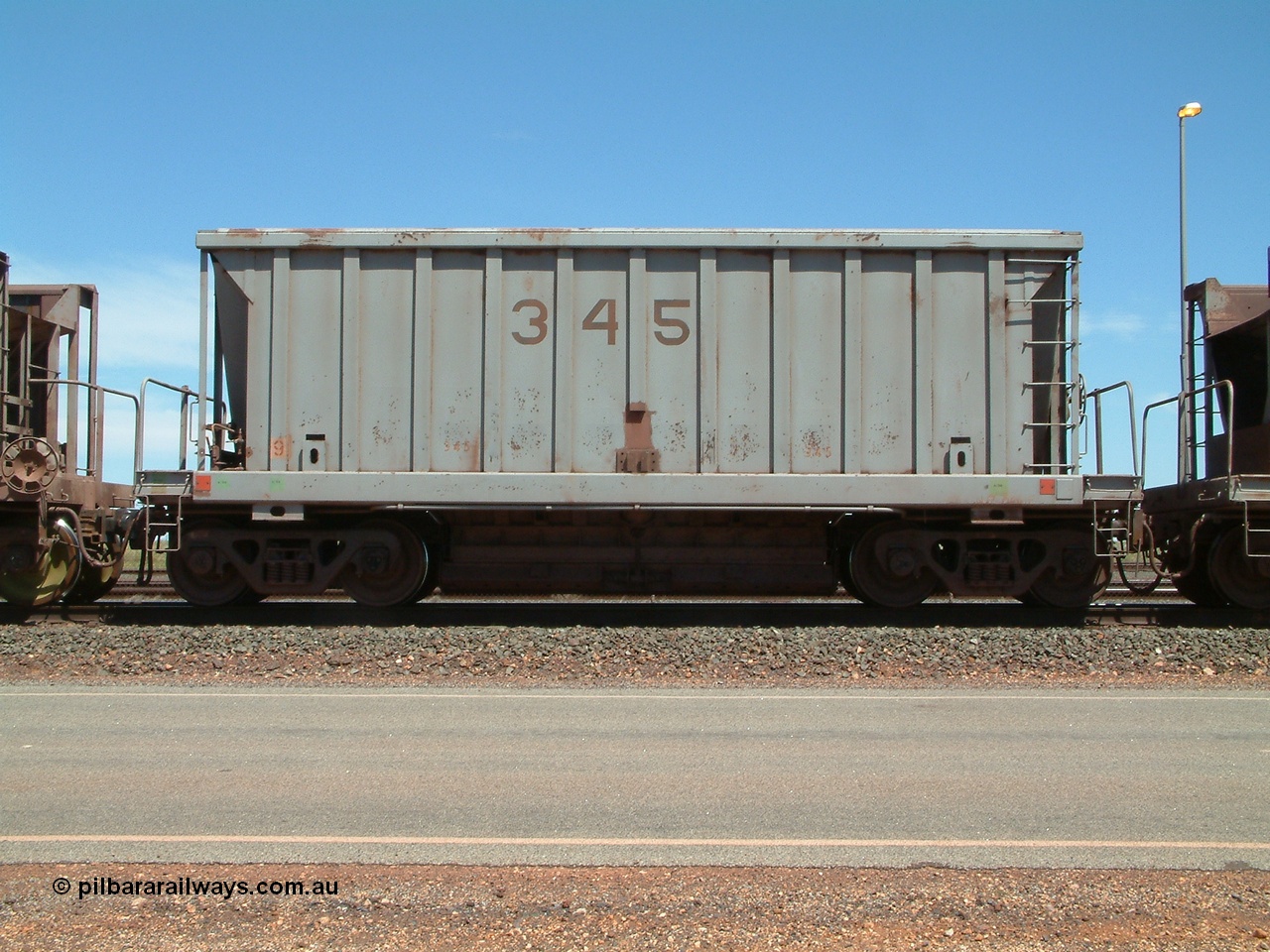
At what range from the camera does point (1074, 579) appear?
10.8 m

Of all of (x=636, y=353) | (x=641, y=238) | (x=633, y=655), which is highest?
Answer: (x=641, y=238)

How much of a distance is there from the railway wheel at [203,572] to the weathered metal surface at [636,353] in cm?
84

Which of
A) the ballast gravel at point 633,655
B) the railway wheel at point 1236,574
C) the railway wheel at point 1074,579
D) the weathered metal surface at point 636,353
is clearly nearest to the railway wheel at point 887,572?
the weathered metal surface at point 636,353

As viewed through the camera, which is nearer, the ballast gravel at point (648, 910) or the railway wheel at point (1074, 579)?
the ballast gravel at point (648, 910)

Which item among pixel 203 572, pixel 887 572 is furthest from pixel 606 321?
pixel 203 572

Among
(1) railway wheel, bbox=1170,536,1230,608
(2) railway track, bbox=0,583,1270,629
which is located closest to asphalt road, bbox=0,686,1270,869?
(2) railway track, bbox=0,583,1270,629

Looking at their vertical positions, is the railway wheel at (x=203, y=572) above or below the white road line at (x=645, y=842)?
above

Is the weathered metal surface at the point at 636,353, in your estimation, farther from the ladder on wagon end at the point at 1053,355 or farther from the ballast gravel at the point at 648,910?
the ballast gravel at the point at 648,910

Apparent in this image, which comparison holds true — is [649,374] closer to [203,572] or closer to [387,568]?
[387,568]

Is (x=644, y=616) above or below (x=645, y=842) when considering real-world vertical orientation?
above

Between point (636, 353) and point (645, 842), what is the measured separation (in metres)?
6.98

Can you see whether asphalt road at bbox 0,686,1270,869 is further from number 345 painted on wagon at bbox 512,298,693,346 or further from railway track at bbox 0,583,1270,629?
number 345 painted on wagon at bbox 512,298,693,346

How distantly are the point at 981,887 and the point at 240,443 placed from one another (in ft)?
30.0

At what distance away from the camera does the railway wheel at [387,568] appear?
423 inches
